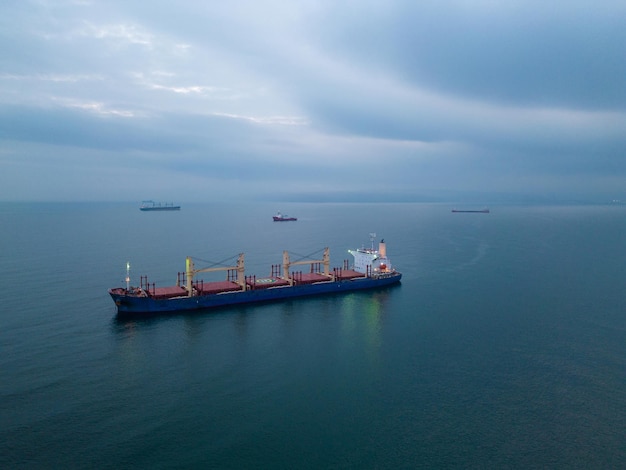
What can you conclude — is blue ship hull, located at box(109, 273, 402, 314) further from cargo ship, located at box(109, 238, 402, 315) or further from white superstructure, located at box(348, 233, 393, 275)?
white superstructure, located at box(348, 233, 393, 275)

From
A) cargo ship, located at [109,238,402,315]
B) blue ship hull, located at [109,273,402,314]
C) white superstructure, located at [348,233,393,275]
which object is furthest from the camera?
white superstructure, located at [348,233,393,275]

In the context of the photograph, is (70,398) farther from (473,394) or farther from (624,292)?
(624,292)

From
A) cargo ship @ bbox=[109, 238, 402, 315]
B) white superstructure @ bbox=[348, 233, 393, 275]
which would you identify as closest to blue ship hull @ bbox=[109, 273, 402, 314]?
cargo ship @ bbox=[109, 238, 402, 315]

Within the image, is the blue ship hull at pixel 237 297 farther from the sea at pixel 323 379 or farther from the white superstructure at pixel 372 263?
the white superstructure at pixel 372 263

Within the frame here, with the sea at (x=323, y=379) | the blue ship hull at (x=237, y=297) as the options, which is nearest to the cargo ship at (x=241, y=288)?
the blue ship hull at (x=237, y=297)

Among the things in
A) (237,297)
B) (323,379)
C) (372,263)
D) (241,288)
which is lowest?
Answer: (323,379)

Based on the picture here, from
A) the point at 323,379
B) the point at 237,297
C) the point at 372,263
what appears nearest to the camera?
the point at 323,379

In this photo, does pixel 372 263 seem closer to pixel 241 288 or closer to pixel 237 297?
pixel 241 288

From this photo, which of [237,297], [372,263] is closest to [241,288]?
[237,297]
